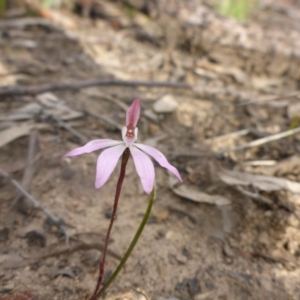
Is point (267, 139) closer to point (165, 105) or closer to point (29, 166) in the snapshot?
point (165, 105)

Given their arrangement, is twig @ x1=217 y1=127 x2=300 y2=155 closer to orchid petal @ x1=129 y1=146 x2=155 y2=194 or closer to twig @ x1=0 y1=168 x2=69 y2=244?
twig @ x1=0 y1=168 x2=69 y2=244

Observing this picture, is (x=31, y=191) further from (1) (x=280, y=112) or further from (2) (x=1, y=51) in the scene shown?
(1) (x=280, y=112)

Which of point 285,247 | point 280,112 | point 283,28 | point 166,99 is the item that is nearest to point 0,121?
point 166,99

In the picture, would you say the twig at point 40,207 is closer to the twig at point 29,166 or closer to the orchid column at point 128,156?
the twig at point 29,166

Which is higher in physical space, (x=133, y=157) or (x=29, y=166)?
(x=133, y=157)

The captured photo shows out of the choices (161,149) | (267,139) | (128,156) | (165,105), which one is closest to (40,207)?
(128,156)
